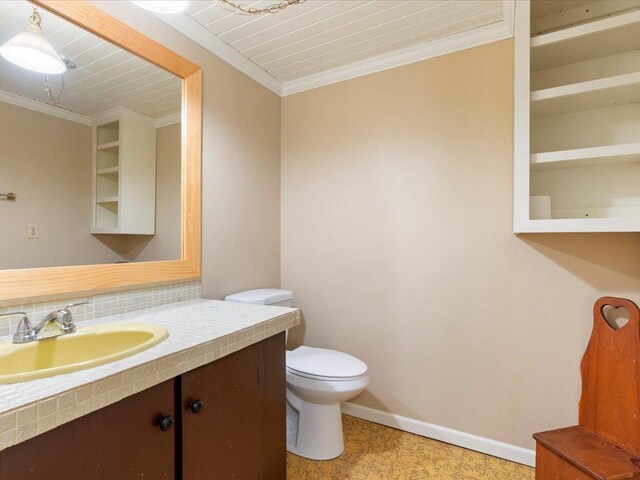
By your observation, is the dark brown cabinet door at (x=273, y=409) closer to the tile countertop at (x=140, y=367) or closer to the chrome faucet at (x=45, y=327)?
the tile countertop at (x=140, y=367)

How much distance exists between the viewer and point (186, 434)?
95cm

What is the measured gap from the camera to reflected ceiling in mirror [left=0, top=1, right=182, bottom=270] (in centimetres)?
114

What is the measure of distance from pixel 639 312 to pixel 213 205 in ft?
6.86

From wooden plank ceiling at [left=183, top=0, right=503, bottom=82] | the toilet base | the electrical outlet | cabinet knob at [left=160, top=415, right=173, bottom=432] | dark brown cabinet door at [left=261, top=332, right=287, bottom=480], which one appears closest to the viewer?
cabinet knob at [left=160, top=415, right=173, bottom=432]

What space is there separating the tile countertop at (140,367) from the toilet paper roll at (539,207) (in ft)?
4.12

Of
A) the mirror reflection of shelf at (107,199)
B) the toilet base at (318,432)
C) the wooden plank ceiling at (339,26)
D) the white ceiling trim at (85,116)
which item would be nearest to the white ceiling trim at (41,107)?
the white ceiling trim at (85,116)

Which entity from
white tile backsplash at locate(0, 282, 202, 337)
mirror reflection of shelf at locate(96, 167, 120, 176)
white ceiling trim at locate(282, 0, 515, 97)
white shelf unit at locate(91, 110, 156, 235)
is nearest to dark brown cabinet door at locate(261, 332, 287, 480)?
white tile backsplash at locate(0, 282, 202, 337)

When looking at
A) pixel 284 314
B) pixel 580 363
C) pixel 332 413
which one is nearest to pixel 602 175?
pixel 580 363

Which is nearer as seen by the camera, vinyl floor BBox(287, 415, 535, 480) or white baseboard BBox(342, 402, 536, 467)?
vinyl floor BBox(287, 415, 535, 480)

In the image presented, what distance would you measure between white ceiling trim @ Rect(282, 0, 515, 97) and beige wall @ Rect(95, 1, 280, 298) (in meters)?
0.25

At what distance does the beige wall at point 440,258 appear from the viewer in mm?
1667

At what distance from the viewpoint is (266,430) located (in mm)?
1285

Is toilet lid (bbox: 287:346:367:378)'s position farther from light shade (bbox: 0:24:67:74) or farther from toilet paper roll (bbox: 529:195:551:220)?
light shade (bbox: 0:24:67:74)

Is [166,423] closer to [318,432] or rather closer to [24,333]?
[24,333]
